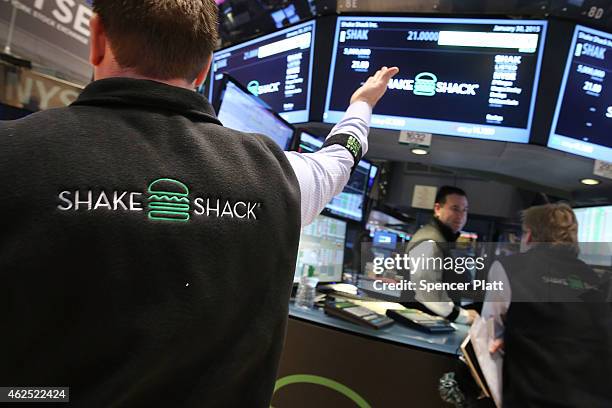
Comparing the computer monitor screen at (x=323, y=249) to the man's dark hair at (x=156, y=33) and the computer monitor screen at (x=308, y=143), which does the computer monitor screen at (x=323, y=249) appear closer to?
the computer monitor screen at (x=308, y=143)

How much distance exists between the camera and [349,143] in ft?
3.23

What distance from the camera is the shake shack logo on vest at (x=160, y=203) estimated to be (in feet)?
1.79

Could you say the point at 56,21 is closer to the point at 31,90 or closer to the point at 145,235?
the point at 31,90

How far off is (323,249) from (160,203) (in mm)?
1956

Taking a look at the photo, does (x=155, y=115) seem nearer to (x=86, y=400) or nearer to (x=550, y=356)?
(x=86, y=400)

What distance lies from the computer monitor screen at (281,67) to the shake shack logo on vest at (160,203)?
160cm

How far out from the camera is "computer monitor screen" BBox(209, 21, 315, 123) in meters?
2.17

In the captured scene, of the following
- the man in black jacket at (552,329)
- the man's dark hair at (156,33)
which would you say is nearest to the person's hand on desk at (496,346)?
the man in black jacket at (552,329)

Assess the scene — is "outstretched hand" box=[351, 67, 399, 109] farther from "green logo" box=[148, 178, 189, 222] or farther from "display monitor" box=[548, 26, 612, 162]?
"display monitor" box=[548, 26, 612, 162]

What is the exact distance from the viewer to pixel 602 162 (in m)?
1.90

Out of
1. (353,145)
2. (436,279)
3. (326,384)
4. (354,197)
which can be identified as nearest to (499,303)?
(436,279)

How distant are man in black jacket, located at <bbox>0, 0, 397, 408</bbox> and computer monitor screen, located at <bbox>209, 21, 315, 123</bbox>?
1475 mm

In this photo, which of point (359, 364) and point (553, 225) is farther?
point (359, 364)

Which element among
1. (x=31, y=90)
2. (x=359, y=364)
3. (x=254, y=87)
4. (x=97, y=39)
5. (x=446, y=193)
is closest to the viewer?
(x=97, y=39)
